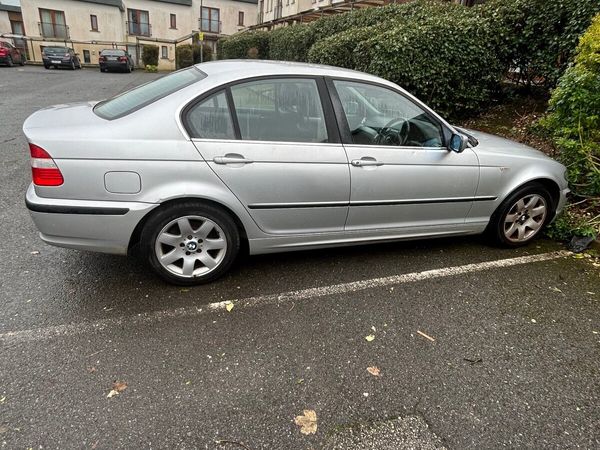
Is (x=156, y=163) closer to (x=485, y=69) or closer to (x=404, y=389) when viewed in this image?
(x=404, y=389)

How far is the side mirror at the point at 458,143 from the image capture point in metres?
3.35

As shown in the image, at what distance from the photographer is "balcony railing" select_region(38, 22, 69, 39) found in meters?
35.6

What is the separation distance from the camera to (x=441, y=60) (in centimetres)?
722

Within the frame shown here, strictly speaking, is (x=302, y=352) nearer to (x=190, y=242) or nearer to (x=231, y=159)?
(x=190, y=242)

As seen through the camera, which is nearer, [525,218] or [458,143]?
[458,143]

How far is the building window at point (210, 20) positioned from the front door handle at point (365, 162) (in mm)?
46951

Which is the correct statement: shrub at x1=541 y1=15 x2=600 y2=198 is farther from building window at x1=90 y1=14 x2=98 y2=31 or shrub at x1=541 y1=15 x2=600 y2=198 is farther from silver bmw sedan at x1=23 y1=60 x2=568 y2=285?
building window at x1=90 y1=14 x2=98 y2=31

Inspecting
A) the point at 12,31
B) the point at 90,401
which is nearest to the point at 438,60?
the point at 90,401

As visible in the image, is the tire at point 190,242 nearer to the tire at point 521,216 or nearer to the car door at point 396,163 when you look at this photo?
the car door at point 396,163

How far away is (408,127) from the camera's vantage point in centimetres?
347

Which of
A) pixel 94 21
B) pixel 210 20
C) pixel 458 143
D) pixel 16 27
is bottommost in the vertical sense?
pixel 16 27

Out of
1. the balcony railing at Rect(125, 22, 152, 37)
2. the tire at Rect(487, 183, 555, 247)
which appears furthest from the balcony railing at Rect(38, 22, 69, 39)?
the tire at Rect(487, 183, 555, 247)

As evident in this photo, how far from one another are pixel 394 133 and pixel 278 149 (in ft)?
3.39

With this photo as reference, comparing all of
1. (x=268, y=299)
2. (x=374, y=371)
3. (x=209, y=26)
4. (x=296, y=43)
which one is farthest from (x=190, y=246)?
(x=209, y=26)
